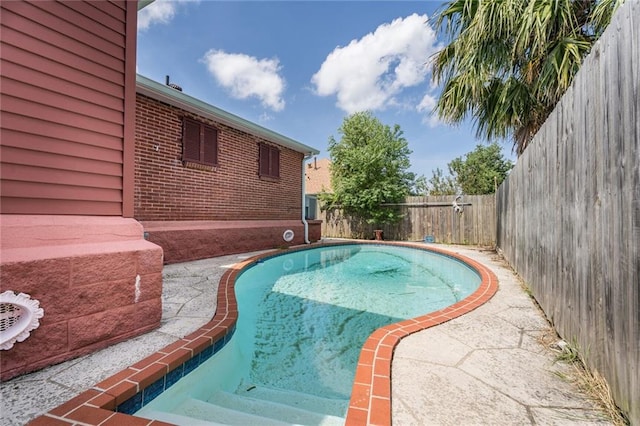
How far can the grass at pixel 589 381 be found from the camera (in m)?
1.40

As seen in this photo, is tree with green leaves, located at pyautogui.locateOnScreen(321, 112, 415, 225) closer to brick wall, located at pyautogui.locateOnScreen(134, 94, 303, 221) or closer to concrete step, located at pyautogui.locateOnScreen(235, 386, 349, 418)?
brick wall, located at pyautogui.locateOnScreen(134, 94, 303, 221)

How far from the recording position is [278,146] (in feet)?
29.2

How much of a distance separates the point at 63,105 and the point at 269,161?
254 inches

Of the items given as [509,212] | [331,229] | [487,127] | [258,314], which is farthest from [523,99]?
[331,229]

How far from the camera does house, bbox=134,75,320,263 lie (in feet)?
18.1

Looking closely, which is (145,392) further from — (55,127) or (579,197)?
(579,197)

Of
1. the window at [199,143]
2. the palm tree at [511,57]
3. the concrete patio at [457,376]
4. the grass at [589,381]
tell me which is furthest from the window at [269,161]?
the grass at [589,381]

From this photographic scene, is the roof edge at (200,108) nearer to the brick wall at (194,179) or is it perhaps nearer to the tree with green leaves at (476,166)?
the brick wall at (194,179)

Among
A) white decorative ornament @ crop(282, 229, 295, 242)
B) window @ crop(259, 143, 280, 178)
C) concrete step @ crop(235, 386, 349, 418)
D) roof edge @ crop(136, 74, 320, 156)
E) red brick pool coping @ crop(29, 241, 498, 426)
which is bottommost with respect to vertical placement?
concrete step @ crop(235, 386, 349, 418)

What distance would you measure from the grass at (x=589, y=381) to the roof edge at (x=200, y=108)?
6721 mm

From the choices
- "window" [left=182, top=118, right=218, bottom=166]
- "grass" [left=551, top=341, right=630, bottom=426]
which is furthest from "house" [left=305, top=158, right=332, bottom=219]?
"grass" [left=551, top=341, right=630, bottom=426]

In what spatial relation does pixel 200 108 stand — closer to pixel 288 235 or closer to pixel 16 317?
pixel 288 235

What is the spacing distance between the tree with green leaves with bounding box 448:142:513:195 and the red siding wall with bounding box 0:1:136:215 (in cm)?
2298

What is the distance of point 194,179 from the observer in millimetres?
6367
